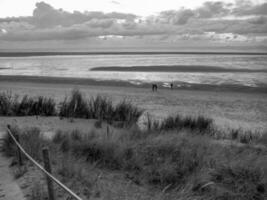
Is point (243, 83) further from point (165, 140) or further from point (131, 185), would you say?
point (131, 185)

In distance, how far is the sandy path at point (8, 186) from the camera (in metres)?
4.68

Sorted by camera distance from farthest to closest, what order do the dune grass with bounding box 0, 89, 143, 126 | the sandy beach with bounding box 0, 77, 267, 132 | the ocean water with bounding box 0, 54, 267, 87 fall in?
the ocean water with bounding box 0, 54, 267, 87 → the sandy beach with bounding box 0, 77, 267, 132 → the dune grass with bounding box 0, 89, 143, 126

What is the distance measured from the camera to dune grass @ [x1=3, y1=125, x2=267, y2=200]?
520 centimetres

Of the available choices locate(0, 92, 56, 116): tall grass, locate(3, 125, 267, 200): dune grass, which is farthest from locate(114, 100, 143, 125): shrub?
locate(3, 125, 267, 200): dune grass

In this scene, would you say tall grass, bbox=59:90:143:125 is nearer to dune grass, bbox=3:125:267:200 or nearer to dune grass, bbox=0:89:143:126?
dune grass, bbox=0:89:143:126

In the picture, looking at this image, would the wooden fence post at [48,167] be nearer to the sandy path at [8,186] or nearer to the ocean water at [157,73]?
the sandy path at [8,186]

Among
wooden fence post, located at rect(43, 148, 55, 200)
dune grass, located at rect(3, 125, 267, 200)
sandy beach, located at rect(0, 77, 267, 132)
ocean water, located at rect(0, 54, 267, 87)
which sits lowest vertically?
sandy beach, located at rect(0, 77, 267, 132)

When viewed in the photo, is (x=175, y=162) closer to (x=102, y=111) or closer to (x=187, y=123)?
(x=187, y=123)

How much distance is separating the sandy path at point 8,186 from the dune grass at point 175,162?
66 cm

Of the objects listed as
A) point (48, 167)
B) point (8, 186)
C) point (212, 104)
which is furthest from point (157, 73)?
point (48, 167)

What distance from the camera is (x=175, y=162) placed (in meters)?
Result: 6.10

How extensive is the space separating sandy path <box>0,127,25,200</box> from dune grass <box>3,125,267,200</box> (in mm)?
659

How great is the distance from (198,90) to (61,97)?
446 inches

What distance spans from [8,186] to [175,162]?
11.3 feet
